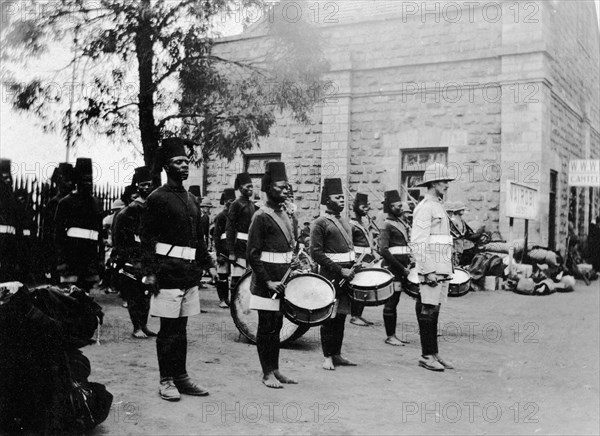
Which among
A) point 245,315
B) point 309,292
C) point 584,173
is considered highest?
point 584,173

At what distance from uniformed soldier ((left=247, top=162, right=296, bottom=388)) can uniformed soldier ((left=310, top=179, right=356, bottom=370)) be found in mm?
792

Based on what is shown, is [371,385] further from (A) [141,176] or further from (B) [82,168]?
(B) [82,168]

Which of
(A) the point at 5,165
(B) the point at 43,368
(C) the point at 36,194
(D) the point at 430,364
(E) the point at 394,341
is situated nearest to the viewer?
(B) the point at 43,368

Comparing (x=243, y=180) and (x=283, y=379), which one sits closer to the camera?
(x=283, y=379)

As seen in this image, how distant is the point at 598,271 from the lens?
19.0 meters

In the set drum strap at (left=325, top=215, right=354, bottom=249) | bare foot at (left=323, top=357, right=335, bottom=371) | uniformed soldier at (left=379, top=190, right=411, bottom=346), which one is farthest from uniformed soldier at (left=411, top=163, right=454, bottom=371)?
uniformed soldier at (left=379, top=190, right=411, bottom=346)

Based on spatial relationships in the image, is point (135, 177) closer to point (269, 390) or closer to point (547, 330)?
point (269, 390)

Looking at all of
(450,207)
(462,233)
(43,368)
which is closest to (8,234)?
(43,368)

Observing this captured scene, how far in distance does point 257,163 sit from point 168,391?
13204 mm

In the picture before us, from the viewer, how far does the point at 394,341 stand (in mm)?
8148

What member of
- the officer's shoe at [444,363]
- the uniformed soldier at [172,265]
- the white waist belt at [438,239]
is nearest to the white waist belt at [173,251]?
the uniformed soldier at [172,265]

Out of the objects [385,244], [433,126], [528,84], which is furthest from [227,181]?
[385,244]

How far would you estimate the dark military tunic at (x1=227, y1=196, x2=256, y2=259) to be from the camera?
30.1ft

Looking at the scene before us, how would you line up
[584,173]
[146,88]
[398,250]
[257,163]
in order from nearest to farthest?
1. [398,250]
2. [146,88]
3. [584,173]
4. [257,163]
